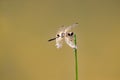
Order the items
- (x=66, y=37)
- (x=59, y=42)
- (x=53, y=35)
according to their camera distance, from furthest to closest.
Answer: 1. (x=53, y=35)
2. (x=59, y=42)
3. (x=66, y=37)

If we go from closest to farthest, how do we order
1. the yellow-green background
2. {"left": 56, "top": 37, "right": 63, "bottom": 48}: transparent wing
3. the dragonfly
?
1. the dragonfly
2. {"left": 56, "top": 37, "right": 63, "bottom": 48}: transparent wing
3. the yellow-green background

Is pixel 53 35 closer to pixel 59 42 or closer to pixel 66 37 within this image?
pixel 59 42

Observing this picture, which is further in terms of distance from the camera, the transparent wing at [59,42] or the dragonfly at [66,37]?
the transparent wing at [59,42]

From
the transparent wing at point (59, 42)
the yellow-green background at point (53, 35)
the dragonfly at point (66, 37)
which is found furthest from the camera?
the yellow-green background at point (53, 35)

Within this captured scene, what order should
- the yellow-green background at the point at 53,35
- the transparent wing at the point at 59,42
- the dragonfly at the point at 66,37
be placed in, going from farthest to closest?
the yellow-green background at the point at 53,35 → the transparent wing at the point at 59,42 → the dragonfly at the point at 66,37

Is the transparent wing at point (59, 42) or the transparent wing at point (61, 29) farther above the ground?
the transparent wing at point (61, 29)

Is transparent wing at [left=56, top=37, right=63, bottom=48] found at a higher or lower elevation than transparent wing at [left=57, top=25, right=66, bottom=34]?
lower

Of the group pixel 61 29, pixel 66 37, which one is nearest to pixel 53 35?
pixel 61 29
